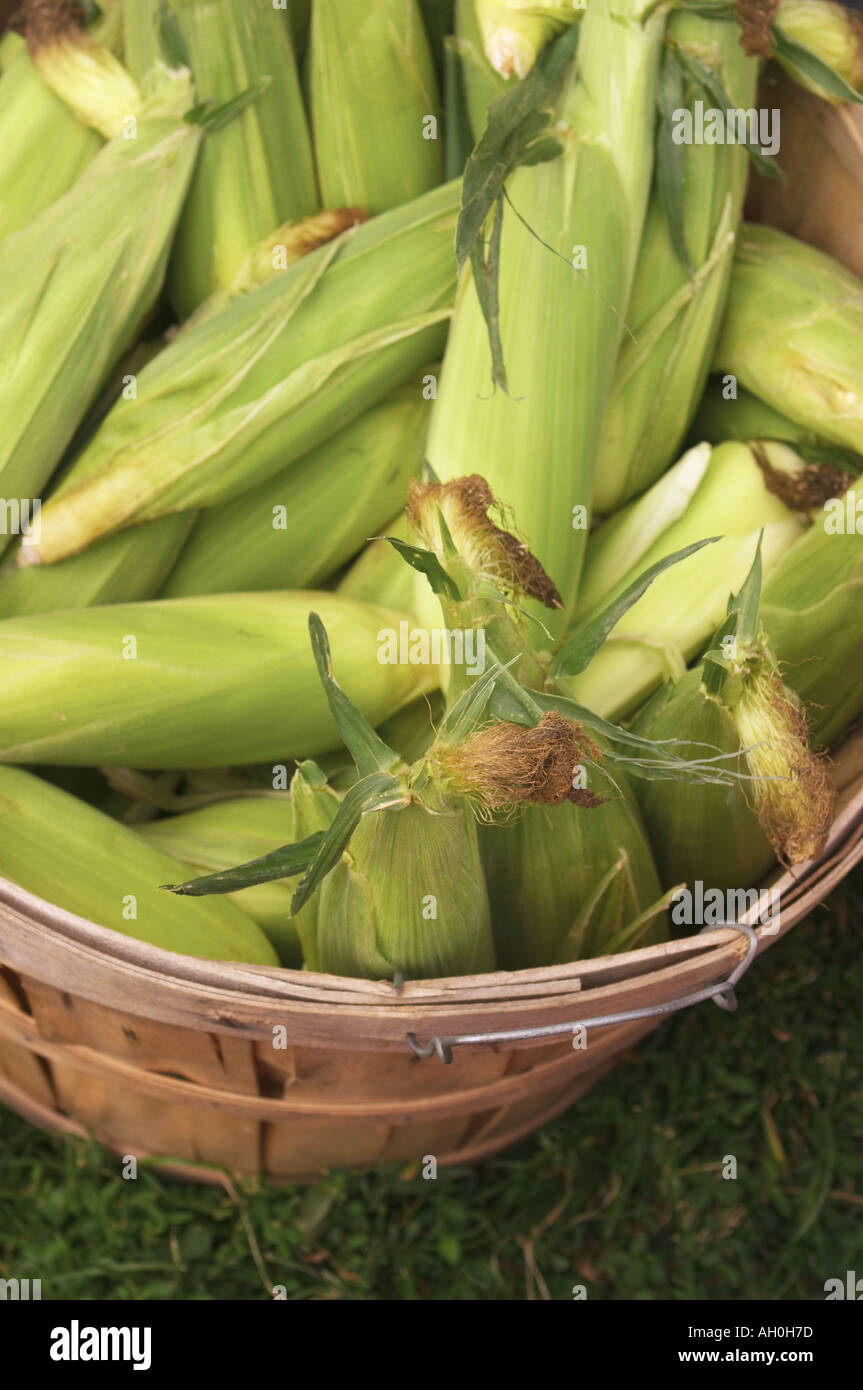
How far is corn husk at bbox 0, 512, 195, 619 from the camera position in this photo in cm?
99

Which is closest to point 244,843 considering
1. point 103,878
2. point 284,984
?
point 103,878

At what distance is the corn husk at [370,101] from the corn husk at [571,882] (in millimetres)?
653

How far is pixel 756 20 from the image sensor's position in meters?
1.00

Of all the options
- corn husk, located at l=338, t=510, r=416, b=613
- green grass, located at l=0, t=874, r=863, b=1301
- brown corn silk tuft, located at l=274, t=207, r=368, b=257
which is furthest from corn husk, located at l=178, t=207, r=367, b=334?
green grass, located at l=0, t=874, r=863, b=1301

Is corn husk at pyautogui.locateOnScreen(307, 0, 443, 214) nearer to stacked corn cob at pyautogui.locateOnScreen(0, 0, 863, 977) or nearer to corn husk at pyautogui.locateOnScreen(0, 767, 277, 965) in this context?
stacked corn cob at pyautogui.locateOnScreen(0, 0, 863, 977)

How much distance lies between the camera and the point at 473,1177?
4.04ft

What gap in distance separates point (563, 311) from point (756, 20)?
0.31 metres

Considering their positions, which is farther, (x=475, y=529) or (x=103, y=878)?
(x=103, y=878)

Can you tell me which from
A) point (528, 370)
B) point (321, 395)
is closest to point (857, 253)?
point (528, 370)

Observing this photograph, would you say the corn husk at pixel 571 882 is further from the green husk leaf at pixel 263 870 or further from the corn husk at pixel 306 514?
the corn husk at pixel 306 514

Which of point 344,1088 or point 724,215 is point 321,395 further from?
point 344,1088

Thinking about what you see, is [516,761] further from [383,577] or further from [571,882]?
[383,577]

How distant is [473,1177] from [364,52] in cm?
113

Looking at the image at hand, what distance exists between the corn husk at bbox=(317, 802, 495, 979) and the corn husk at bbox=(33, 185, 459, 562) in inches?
A: 15.7
